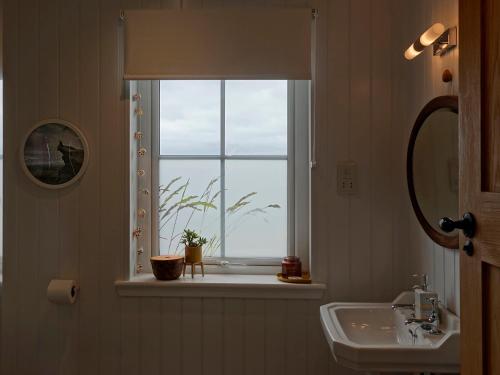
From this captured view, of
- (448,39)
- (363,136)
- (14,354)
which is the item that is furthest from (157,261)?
(448,39)

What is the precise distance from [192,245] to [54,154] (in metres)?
0.76

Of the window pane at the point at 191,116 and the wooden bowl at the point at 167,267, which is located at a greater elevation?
the window pane at the point at 191,116

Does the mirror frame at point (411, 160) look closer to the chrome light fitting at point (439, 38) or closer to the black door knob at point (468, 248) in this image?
the chrome light fitting at point (439, 38)

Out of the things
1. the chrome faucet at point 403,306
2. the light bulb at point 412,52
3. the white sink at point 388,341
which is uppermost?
the light bulb at point 412,52

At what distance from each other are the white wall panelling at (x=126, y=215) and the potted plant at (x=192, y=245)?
0.67ft

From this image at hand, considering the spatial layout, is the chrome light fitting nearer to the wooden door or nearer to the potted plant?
the wooden door

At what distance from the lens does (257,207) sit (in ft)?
6.62

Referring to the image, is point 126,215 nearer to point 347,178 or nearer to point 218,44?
point 218,44

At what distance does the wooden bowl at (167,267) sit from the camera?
1.86 metres

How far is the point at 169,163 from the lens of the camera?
2049mm

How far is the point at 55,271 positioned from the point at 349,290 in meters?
1.34

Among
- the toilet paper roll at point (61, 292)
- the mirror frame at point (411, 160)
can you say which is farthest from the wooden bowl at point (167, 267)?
the mirror frame at point (411, 160)

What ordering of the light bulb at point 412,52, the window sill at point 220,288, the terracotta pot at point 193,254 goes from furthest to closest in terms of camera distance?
the terracotta pot at point 193,254
the window sill at point 220,288
the light bulb at point 412,52

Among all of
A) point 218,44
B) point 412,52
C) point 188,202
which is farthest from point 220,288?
point 412,52
